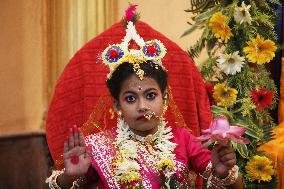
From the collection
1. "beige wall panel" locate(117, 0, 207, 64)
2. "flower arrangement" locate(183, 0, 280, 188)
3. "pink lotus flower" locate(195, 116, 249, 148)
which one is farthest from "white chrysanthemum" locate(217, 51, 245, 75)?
"beige wall panel" locate(117, 0, 207, 64)

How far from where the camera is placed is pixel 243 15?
2549 millimetres

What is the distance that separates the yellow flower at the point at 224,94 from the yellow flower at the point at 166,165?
55 cm

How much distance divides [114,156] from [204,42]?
0.84 m

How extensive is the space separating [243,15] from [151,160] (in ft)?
2.56

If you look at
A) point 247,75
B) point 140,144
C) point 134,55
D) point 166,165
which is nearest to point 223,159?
point 166,165

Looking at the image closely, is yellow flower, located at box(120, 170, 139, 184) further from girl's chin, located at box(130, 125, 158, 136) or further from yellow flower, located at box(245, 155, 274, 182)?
yellow flower, located at box(245, 155, 274, 182)

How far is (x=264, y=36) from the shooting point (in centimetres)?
264

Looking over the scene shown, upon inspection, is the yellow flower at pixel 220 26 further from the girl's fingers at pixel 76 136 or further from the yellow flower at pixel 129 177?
the girl's fingers at pixel 76 136

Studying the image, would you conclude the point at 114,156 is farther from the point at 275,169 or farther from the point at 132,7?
the point at 275,169

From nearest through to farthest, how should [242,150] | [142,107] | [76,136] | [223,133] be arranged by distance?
[223,133], [76,136], [142,107], [242,150]

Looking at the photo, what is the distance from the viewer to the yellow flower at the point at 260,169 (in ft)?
8.32

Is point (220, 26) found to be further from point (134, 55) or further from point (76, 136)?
point (76, 136)

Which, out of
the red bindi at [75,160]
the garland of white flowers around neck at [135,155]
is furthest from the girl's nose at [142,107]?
the red bindi at [75,160]

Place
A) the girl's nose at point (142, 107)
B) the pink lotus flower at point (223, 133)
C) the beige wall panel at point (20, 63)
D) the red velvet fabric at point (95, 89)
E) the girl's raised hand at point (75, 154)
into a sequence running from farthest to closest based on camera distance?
1. the beige wall panel at point (20, 63)
2. the red velvet fabric at point (95, 89)
3. the girl's nose at point (142, 107)
4. the girl's raised hand at point (75, 154)
5. the pink lotus flower at point (223, 133)
